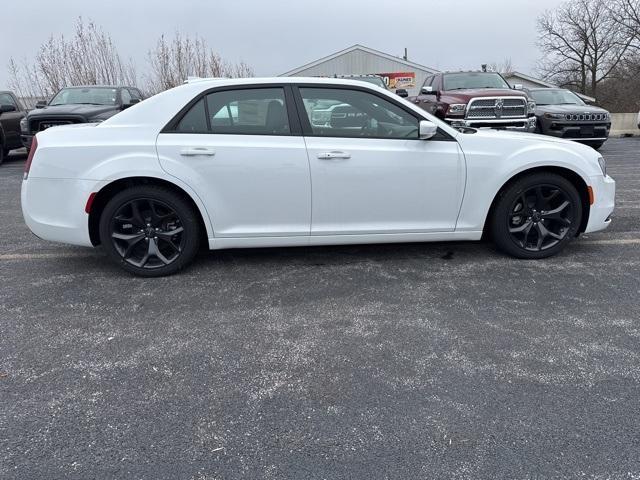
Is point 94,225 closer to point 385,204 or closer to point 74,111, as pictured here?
point 385,204

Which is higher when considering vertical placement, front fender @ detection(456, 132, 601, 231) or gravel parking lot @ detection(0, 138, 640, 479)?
front fender @ detection(456, 132, 601, 231)

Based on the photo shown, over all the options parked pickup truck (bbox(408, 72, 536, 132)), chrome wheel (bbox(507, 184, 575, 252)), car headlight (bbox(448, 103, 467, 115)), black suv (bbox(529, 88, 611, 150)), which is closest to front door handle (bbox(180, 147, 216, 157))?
chrome wheel (bbox(507, 184, 575, 252))

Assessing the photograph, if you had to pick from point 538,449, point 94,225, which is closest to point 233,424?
point 538,449

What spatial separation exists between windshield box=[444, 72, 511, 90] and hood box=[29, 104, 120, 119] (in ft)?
24.4

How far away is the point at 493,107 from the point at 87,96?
8920 mm

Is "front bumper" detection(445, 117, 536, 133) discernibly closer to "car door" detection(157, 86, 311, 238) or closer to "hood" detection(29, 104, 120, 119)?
"car door" detection(157, 86, 311, 238)

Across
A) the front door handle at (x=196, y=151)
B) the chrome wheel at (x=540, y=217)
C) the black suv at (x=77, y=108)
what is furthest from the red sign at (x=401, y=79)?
the front door handle at (x=196, y=151)

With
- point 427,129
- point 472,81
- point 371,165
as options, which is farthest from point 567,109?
point 371,165

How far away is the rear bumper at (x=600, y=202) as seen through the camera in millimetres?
4379

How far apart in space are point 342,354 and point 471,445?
951 mm

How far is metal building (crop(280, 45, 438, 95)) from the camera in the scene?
28.5 metres

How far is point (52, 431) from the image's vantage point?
2295 mm

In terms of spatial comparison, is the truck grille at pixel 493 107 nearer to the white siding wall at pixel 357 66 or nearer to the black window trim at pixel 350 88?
the black window trim at pixel 350 88

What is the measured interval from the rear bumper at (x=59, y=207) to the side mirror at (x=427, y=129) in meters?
2.64
